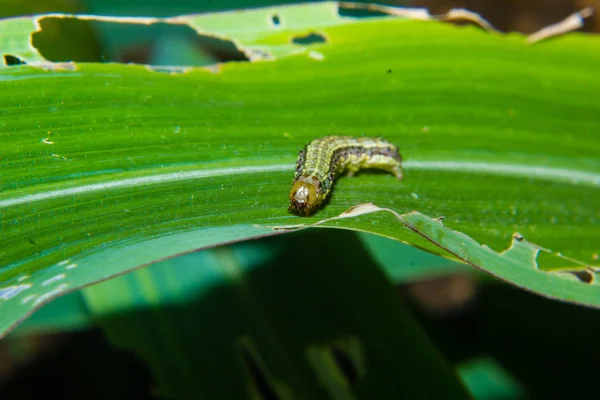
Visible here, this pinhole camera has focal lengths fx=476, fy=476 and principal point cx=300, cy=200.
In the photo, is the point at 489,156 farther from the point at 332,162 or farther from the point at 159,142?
the point at 159,142

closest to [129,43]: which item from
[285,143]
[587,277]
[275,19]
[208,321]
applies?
[275,19]

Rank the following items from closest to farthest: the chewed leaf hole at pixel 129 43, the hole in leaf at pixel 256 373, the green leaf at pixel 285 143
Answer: the green leaf at pixel 285 143, the hole in leaf at pixel 256 373, the chewed leaf hole at pixel 129 43

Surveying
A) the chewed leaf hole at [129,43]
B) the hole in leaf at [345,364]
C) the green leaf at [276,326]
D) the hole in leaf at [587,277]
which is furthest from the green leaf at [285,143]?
the hole in leaf at [345,364]

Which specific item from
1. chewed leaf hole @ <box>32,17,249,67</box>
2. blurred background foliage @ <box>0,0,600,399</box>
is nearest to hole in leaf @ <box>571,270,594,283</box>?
blurred background foliage @ <box>0,0,600,399</box>

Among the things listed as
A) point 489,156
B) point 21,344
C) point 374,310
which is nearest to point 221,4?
point 489,156

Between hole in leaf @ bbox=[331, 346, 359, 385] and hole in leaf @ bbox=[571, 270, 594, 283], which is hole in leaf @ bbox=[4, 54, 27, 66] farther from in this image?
hole in leaf @ bbox=[571, 270, 594, 283]

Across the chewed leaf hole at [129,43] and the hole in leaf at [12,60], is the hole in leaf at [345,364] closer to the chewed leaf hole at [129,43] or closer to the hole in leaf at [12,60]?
the chewed leaf hole at [129,43]

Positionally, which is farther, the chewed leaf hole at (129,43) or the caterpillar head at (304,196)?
the chewed leaf hole at (129,43)
